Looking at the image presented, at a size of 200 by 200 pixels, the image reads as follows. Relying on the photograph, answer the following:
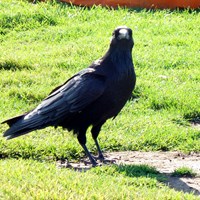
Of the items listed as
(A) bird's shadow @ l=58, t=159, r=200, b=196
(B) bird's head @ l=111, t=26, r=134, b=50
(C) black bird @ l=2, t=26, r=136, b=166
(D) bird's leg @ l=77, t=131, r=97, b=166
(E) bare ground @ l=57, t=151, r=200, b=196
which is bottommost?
(E) bare ground @ l=57, t=151, r=200, b=196

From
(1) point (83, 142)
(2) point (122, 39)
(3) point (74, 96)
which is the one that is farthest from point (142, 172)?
(2) point (122, 39)

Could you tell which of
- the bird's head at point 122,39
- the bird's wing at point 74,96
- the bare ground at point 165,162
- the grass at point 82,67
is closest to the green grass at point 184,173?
the bare ground at point 165,162

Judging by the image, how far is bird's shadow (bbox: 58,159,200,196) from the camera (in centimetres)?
679

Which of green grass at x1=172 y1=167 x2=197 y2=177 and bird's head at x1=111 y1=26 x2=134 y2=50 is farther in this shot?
→ bird's head at x1=111 y1=26 x2=134 y2=50

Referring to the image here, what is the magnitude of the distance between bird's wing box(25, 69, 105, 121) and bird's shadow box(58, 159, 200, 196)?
52 cm

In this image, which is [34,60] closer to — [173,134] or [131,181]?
[173,134]

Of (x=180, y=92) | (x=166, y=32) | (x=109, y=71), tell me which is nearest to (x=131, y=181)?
(x=109, y=71)

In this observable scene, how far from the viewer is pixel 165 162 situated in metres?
7.57

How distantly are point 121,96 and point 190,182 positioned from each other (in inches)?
39.0

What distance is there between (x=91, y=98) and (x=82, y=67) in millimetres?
2996

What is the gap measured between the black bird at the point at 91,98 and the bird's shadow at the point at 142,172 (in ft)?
0.46

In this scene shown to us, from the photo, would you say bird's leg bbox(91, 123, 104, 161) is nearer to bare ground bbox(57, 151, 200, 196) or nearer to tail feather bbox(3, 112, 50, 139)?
bare ground bbox(57, 151, 200, 196)

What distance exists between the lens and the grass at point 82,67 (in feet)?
21.1

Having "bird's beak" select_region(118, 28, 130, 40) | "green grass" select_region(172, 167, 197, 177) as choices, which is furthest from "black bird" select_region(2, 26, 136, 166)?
"green grass" select_region(172, 167, 197, 177)
